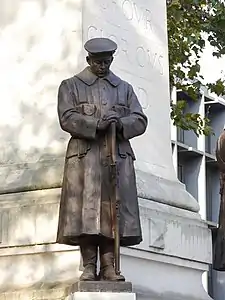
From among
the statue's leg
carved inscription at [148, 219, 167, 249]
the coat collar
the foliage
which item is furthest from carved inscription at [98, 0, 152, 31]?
the foliage

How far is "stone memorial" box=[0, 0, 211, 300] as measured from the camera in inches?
388

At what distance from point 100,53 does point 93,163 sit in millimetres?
910

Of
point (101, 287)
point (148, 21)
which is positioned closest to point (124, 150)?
point (101, 287)

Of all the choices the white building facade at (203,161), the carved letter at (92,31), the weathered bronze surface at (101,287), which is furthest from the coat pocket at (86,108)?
the white building facade at (203,161)

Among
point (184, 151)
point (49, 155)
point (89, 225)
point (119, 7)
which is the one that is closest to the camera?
point (89, 225)

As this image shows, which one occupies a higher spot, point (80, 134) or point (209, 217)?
point (209, 217)

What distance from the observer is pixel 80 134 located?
323 inches

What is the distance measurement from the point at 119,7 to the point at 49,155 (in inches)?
75.6

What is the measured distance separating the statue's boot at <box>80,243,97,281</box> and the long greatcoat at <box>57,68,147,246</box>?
4.4 inches

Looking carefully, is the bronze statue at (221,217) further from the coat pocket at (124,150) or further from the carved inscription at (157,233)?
the coat pocket at (124,150)

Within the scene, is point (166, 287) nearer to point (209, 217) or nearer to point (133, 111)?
point (133, 111)

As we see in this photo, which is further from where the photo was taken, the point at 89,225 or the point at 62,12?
the point at 62,12

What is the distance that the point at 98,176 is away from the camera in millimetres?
8297

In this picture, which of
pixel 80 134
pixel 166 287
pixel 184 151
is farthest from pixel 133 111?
pixel 184 151
